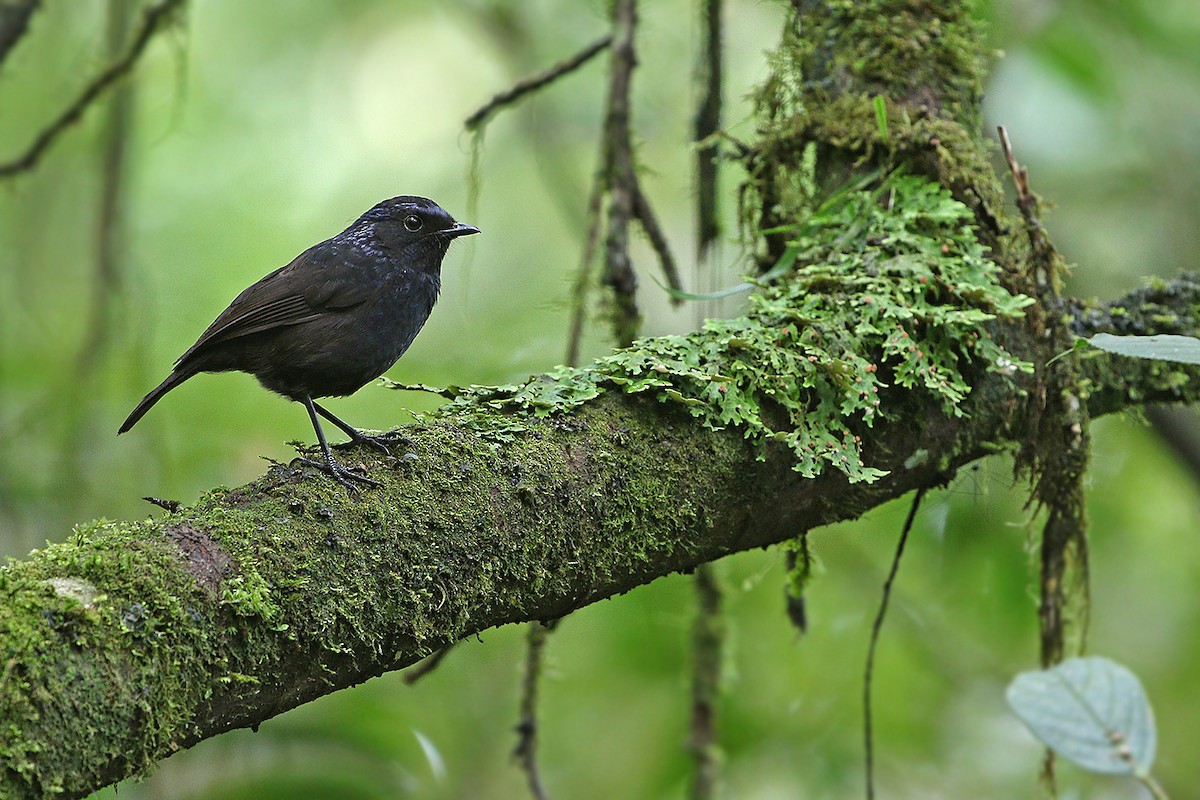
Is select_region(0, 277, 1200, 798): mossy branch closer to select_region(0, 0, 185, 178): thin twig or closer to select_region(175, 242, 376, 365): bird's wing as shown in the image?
select_region(175, 242, 376, 365): bird's wing

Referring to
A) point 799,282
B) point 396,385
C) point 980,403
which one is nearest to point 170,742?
point 396,385

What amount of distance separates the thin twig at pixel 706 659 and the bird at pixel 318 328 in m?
1.35

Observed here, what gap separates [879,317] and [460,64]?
20.6 ft

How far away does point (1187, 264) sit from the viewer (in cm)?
505

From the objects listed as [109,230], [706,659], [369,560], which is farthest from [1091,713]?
[109,230]

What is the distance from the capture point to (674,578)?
492 centimetres

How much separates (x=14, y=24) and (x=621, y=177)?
92.7 inches

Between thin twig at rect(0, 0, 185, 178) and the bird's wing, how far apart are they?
1438mm

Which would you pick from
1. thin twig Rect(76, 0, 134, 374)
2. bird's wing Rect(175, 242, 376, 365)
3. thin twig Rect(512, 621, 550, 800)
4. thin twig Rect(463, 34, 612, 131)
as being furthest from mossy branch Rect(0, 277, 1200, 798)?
thin twig Rect(76, 0, 134, 374)

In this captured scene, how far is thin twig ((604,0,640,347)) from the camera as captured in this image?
3295 mm

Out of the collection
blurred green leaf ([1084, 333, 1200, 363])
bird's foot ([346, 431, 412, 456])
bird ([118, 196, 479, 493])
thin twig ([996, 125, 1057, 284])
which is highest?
thin twig ([996, 125, 1057, 284])

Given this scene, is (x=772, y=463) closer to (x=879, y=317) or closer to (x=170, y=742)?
(x=879, y=317)

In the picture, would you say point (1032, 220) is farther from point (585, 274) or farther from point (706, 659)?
point (706, 659)

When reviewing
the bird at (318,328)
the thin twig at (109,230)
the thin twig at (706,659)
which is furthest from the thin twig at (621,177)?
the thin twig at (109,230)
